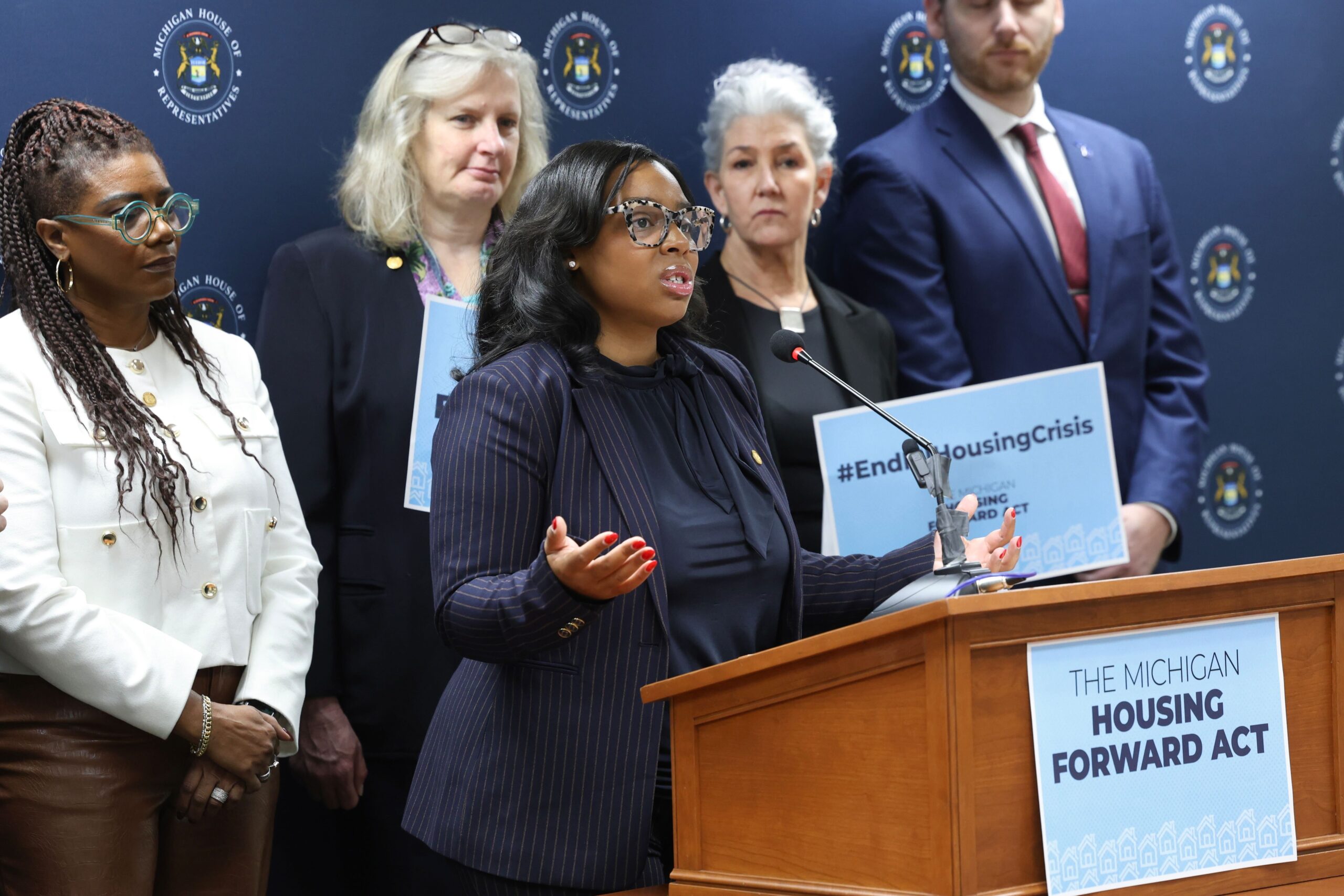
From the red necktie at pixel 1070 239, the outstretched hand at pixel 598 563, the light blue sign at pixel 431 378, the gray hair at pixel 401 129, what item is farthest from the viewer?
the red necktie at pixel 1070 239

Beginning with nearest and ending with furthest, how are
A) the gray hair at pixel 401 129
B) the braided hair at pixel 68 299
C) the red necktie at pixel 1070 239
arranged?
the braided hair at pixel 68 299, the gray hair at pixel 401 129, the red necktie at pixel 1070 239

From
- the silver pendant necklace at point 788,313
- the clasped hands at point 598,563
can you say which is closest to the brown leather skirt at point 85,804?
the clasped hands at point 598,563

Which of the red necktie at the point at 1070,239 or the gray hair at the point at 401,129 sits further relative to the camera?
the red necktie at the point at 1070,239

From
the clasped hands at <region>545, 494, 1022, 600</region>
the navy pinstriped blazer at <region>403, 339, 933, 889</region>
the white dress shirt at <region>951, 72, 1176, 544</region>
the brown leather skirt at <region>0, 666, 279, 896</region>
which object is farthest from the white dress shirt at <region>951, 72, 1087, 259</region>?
the brown leather skirt at <region>0, 666, 279, 896</region>

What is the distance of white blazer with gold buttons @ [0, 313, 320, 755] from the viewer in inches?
77.0

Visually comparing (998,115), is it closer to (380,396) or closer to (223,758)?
(380,396)

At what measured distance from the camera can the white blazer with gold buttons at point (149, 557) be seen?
6.42ft

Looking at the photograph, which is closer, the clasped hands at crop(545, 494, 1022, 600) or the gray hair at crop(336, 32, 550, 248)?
the clasped hands at crop(545, 494, 1022, 600)

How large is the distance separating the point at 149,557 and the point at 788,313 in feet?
5.32

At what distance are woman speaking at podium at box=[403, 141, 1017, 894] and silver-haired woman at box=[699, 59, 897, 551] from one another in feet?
3.29

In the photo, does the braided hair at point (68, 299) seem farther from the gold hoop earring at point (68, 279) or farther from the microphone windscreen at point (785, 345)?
the microphone windscreen at point (785, 345)

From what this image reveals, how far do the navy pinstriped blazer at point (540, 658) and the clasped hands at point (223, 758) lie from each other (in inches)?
14.3

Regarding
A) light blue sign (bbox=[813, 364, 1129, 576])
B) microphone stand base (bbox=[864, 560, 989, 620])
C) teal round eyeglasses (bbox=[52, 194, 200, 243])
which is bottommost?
microphone stand base (bbox=[864, 560, 989, 620])

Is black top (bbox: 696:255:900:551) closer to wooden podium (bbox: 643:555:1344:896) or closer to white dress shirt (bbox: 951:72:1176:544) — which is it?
white dress shirt (bbox: 951:72:1176:544)
